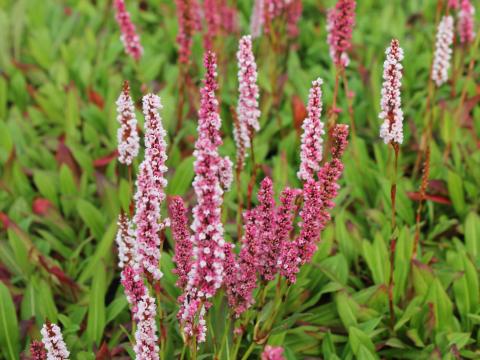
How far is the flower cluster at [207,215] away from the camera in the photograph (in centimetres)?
207

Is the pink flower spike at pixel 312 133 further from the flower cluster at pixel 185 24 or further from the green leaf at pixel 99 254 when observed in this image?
the flower cluster at pixel 185 24

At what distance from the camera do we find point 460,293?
3582mm

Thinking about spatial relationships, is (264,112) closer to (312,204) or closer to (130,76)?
(130,76)

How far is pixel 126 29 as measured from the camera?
14.2ft

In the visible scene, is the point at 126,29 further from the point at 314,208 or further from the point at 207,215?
the point at 207,215

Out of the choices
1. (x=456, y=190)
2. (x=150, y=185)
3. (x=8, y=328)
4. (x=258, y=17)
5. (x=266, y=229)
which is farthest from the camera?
(x=258, y=17)

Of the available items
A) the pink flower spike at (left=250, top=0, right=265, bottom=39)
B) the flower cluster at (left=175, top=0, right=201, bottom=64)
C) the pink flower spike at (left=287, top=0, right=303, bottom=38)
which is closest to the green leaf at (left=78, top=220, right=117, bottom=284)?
the flower cluster at (left=175, top=0, right=201, bottom=64)

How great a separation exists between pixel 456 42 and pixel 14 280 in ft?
14.7

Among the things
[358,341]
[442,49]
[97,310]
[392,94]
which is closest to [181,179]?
[97,310]

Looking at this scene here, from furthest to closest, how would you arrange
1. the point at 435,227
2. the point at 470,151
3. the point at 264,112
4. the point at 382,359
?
the point at 264,112 < the point at 470,151 < the point at 435,227 < the point at 382,359

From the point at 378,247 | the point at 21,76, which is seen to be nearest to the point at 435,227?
the point at 378,247

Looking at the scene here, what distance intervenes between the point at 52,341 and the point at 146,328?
0.37 meters

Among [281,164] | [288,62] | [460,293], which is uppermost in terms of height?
[288,62]

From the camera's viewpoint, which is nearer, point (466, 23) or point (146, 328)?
point (146, 328)
